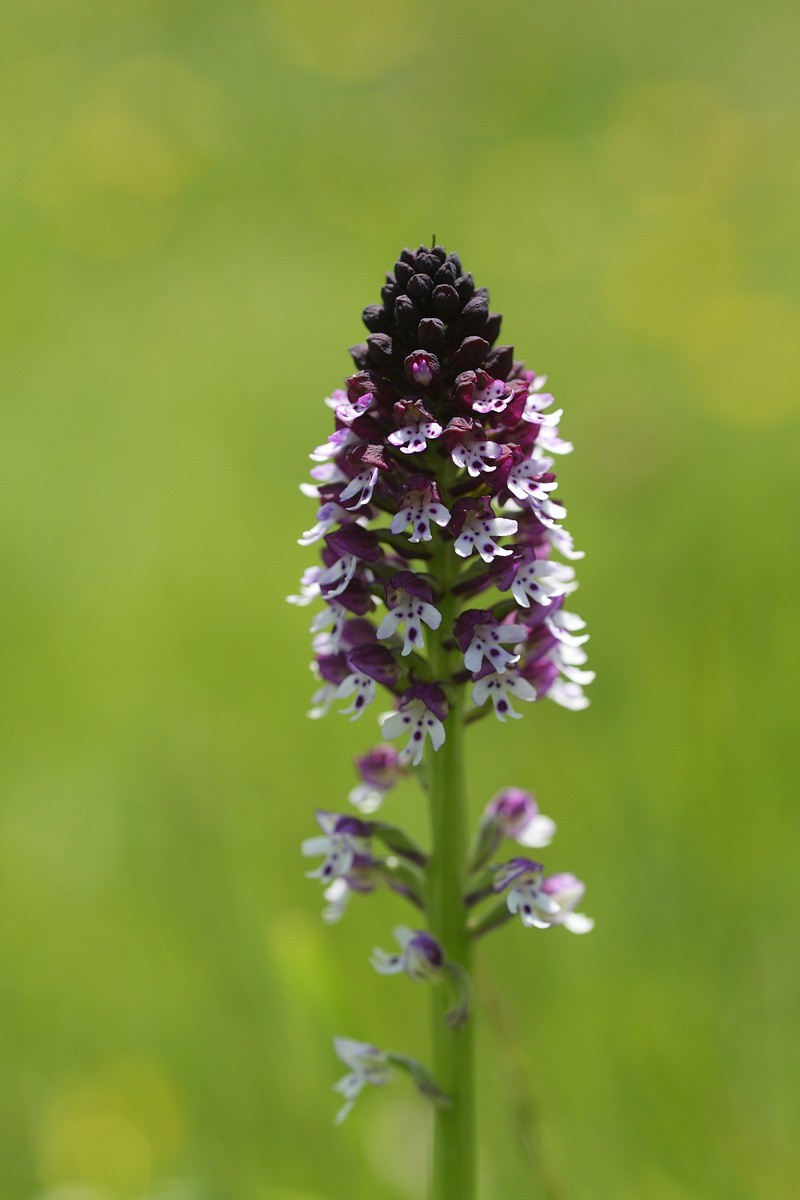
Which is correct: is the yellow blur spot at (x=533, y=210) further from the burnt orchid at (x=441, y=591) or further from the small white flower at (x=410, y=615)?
the small white flower at (x=410, y=615)

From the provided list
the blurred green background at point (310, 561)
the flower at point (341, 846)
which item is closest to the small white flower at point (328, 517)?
the flower at point (341, 846)

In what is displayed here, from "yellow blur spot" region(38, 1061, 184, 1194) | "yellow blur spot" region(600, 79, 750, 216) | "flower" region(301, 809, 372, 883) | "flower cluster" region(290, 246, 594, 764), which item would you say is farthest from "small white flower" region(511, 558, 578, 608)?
"yellow blur spot" region(600, 79, 750, 216)

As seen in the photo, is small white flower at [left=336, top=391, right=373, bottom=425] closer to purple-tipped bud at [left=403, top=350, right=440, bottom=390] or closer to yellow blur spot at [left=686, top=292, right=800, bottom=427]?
purple-tipped bud at [left=403, top=350, right=440, bottom=390]

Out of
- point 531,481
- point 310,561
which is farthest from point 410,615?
point 310,561

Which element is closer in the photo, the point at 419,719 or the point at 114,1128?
the point at 419,719

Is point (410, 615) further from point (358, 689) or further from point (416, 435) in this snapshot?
point (416, 435)

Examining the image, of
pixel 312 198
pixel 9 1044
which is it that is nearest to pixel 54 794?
pixel 9 1044
